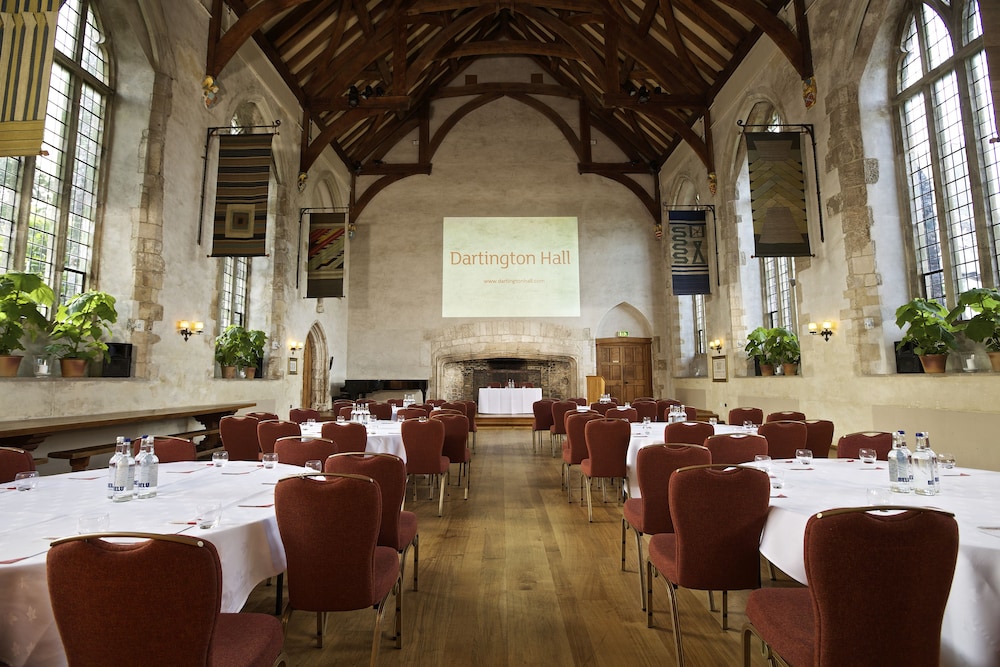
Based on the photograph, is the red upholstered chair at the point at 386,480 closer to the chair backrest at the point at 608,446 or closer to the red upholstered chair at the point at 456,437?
the chair backrest at the point at 608,446

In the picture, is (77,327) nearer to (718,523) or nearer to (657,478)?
(657,478)

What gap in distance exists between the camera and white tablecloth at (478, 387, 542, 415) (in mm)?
14125

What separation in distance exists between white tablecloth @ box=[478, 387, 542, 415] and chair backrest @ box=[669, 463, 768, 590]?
39.0ft

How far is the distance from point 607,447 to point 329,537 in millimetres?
3230

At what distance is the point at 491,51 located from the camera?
12125 millimetres

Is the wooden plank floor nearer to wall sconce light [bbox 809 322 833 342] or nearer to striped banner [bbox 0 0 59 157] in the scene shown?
striped banner [bbox 0 0 59 157]

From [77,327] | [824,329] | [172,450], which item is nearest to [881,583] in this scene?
[172,450]

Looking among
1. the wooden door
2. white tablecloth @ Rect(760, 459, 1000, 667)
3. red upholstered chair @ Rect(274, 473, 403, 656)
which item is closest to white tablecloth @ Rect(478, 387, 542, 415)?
the wooden door

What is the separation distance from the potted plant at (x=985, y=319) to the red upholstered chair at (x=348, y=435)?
5.90 meters

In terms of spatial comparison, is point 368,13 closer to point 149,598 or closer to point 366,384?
point 366,384

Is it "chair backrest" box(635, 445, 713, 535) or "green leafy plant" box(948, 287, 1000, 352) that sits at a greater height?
Result: "green leafy plant" box(948, 287, 1000, 352)

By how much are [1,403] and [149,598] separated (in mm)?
5253

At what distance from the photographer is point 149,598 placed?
4.17ft

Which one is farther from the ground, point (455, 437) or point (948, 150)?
point (948, 150)
